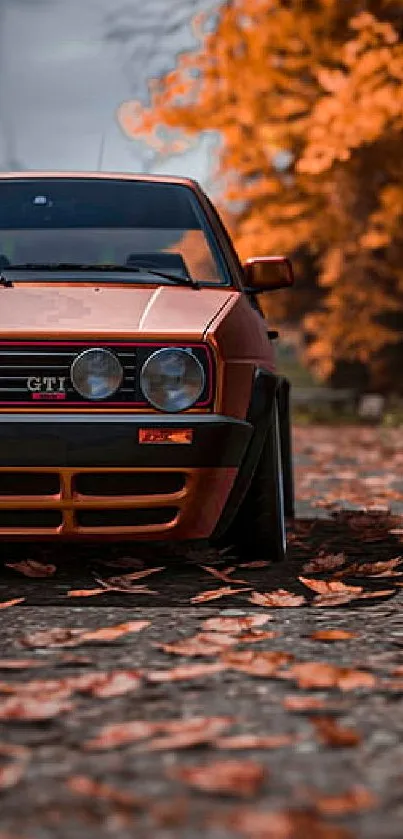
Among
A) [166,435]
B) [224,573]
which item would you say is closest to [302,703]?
[166,435]

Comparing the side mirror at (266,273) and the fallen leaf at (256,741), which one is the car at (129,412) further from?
the fallen leaf at (256,741)

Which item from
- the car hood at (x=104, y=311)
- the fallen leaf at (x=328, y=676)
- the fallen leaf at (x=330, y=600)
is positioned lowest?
the fallen leaf at (x=328, y=676)

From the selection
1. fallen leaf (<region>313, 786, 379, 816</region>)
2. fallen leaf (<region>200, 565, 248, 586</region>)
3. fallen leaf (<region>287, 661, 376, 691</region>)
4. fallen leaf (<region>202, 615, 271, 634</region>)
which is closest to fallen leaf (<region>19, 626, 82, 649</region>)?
fallen leaf (<region>202, 615, 271, 634</region>)

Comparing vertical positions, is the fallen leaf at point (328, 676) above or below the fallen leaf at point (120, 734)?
above

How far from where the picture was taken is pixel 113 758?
9.93 feet

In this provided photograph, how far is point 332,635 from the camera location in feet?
14.1

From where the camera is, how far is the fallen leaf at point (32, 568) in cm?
549

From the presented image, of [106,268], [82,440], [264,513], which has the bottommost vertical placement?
[264,513]

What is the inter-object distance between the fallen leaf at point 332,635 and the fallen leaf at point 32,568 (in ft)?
4.81

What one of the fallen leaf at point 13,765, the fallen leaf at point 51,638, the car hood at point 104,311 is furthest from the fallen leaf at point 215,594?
the fallen leaf at point 13,765

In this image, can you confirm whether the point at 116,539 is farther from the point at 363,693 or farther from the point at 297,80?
the point at 297,80

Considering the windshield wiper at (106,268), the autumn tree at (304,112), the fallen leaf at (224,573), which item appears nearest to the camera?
the fallen leaf at (224,573)

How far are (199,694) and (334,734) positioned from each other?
0.49 m

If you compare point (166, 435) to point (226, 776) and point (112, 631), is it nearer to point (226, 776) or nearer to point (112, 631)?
point (112, 631)
